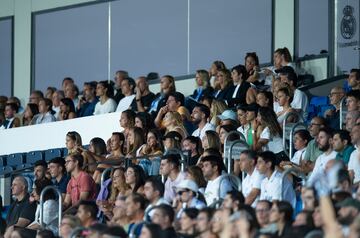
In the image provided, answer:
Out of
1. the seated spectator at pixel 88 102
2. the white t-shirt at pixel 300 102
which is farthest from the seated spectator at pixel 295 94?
the seated spectator at pixel 88 102

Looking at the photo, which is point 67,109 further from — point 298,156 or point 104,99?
point 298,156

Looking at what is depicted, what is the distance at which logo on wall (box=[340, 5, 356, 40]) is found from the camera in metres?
23.9

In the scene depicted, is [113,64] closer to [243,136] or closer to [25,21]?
[25,21]

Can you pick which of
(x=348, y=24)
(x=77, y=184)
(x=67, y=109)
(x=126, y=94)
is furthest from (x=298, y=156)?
(x=67, y=109)

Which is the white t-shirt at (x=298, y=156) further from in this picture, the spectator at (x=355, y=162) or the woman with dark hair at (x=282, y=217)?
the woman with dark hair at (x=282, y=217)

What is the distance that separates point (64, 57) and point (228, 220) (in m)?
15.2

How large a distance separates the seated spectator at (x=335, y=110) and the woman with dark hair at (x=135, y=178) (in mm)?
3018

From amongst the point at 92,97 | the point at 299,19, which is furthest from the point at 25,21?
the point at 299,19

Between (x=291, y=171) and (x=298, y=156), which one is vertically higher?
(x=298, y=156)

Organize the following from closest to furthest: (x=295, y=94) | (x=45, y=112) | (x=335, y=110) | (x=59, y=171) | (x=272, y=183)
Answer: (x=272, y=183)
(x=335, y=110)
(x=59, y=171)
(x=295, y=94)
(x=45, y=112)

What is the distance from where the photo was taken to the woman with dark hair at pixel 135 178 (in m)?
18.4

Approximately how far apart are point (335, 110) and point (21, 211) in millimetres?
4402

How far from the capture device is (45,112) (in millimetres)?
25297

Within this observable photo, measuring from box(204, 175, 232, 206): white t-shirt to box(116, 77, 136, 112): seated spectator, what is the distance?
20.5 ft
